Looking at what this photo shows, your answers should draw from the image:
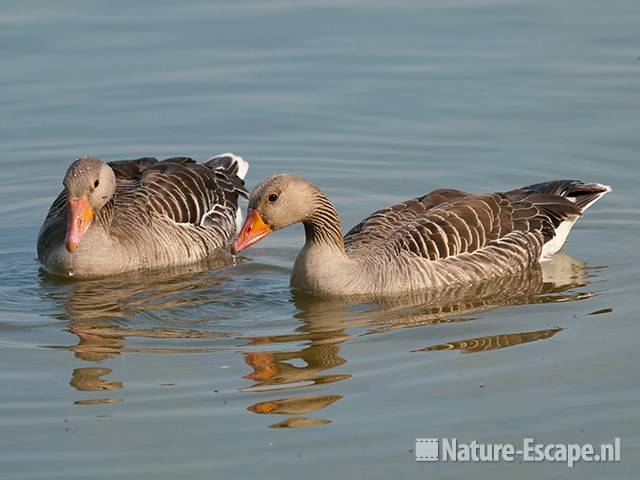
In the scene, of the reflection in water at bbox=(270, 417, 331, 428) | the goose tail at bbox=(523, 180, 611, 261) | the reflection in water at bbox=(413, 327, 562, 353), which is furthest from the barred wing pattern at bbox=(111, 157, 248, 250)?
the reflection in water at bbox=(270, 417, 331, 428)

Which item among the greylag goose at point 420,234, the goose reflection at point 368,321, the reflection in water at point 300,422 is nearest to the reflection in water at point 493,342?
the goose reflection at point 368,321

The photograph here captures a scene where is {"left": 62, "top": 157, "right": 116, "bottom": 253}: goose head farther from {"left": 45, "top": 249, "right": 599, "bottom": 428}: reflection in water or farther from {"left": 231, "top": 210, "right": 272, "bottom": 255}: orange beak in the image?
{"left": 231, "top": 210, "right": 272, "bottom": 255}: orange beak

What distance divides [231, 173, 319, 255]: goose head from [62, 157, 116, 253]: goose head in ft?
6.45

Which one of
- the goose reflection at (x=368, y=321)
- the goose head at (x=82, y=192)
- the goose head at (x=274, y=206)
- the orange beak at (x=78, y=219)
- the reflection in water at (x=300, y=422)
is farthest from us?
the goose head at (x=82, y=192)

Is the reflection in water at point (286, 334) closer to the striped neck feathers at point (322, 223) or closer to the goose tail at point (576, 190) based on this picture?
the striped neck feathers at point (322, 223)

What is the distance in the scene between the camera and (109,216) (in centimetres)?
1603

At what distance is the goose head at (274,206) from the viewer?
46.4 ft

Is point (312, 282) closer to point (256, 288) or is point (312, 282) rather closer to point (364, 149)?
point (256, 288)

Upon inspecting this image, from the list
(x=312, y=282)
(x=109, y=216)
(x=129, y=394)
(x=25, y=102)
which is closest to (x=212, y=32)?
(x=25, y=102)

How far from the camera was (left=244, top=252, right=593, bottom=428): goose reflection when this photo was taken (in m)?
11.7

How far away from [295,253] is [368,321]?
9.06ft

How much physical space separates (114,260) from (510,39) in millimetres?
8595

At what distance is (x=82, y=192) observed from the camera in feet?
49.8

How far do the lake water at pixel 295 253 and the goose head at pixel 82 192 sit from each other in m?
0.69
